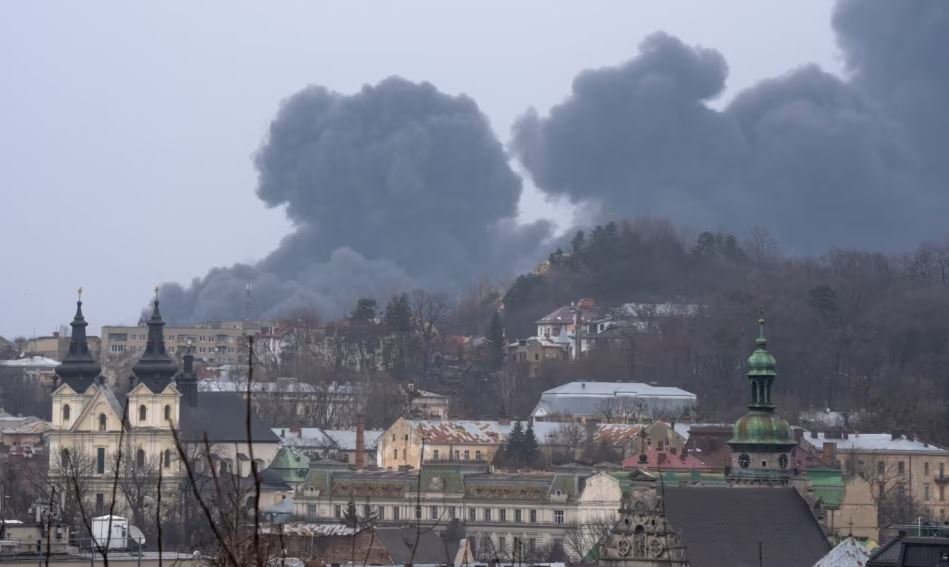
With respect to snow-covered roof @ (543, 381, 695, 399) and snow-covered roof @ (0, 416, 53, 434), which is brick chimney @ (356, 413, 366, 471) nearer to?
snow-covered roof @ (543, 381, 695, 399)

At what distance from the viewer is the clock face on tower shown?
6819cm

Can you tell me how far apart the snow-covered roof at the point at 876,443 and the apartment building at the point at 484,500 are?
14835mm

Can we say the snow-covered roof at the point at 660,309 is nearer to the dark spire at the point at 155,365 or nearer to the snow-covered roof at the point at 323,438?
the snow-covered roof at the point at 323,438


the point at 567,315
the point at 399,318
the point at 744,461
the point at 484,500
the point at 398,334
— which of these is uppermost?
the point at 567,315

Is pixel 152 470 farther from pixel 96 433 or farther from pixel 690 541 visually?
pixel 690 541

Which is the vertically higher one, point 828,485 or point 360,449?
point 360,449

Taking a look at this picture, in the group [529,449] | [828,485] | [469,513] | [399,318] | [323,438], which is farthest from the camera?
[399,318]

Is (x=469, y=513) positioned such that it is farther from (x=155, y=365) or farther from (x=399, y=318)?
(x=399, y=318)

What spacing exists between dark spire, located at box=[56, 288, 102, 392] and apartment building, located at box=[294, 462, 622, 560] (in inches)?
830

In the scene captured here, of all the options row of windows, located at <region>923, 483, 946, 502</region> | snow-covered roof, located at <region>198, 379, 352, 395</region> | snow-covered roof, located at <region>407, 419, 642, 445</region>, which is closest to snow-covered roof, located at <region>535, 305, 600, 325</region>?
snow-covered roof, located at <region>198, 379, 352, 395</region>

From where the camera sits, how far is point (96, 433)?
10588 centimetres

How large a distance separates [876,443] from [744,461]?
3657 centimetres

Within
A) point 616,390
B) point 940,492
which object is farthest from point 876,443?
point 616,390

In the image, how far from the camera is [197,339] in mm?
171125
